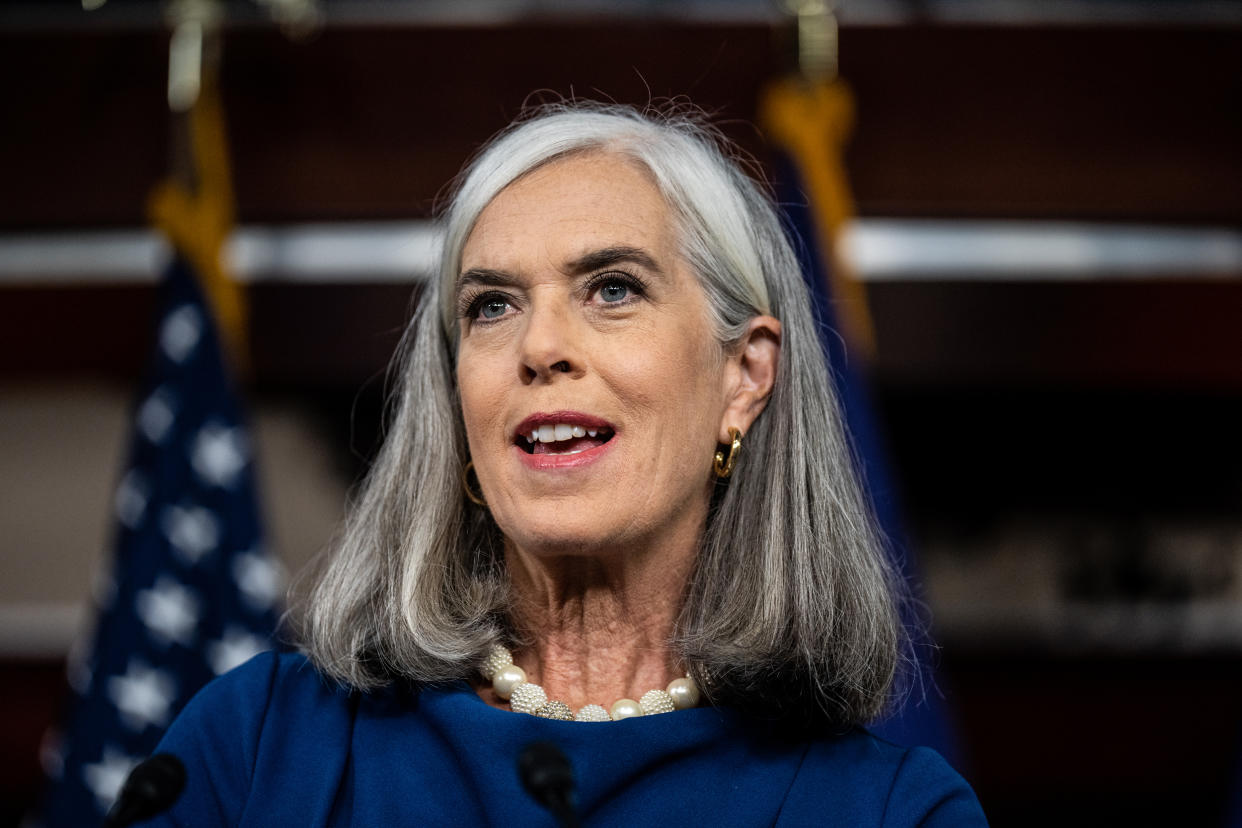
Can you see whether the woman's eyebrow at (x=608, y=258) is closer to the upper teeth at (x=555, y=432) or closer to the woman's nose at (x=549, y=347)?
the woman's nose at (x=549, y=347)

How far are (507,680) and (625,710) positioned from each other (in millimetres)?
140

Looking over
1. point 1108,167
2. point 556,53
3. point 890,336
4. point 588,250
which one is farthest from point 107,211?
point 1108,167

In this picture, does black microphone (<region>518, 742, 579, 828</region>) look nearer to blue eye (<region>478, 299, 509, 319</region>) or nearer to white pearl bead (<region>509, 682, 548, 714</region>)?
white pearl bead (<region>509, 682, 548, 714</region>)

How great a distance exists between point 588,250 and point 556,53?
1996 millimetres

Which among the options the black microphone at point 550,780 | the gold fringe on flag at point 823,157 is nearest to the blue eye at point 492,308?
the black microphone at point 550,780

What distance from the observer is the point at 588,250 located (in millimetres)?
1358

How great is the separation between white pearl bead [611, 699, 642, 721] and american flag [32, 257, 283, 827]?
142 centimetres

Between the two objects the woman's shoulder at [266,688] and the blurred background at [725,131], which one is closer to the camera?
the woman's shoulder at [266,688]

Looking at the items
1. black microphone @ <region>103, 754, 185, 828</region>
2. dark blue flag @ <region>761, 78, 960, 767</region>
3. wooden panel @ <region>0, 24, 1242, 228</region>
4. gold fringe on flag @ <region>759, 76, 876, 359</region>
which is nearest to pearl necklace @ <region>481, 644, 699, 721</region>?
black microphone @ <region>103, 754, 185, 828</region>

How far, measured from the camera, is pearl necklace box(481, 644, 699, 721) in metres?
1.35

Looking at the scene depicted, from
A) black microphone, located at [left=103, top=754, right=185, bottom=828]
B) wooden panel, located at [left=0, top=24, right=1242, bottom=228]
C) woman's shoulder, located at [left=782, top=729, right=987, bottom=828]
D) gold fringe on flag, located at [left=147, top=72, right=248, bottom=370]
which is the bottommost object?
woman's shoulder, located at [left=782, top=729, right=987, bottom=828]

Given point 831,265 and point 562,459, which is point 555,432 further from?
point 831,265

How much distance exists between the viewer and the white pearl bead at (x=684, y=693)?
138cm

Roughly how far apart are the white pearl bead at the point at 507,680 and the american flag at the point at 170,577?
4.34 ft
